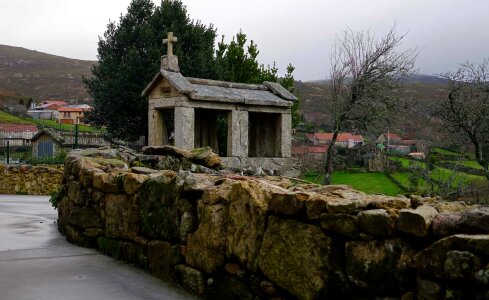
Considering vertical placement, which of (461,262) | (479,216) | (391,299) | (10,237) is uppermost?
(479,216)

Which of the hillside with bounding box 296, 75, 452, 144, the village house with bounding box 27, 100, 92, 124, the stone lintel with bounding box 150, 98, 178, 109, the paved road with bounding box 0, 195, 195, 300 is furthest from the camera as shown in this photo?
the village house with bounding box 27, 100, 92, 124

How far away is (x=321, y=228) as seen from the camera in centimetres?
414

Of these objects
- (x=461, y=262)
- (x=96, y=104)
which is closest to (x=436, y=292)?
(x=461, y=262)

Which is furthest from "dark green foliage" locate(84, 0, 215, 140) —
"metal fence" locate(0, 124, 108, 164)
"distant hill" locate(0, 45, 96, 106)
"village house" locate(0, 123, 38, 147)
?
"distant hill" locate(0, 45, 96, 106)

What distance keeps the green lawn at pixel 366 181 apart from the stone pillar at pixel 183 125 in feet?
33.3

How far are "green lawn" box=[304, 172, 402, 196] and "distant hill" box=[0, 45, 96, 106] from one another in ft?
272

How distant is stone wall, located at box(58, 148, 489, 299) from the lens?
333 cm

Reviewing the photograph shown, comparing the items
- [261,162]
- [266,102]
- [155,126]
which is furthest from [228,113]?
[155,126]

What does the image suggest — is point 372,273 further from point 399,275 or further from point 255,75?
point 255,75

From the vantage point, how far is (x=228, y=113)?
1652cm

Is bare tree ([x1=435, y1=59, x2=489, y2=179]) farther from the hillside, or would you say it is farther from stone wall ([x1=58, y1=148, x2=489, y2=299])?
stone wall ([x1=58, y1=148, x2=489, y2=299])

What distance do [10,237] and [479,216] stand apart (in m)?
7.04

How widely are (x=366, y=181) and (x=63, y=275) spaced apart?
23.7 metres

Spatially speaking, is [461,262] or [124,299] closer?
[461,262]
